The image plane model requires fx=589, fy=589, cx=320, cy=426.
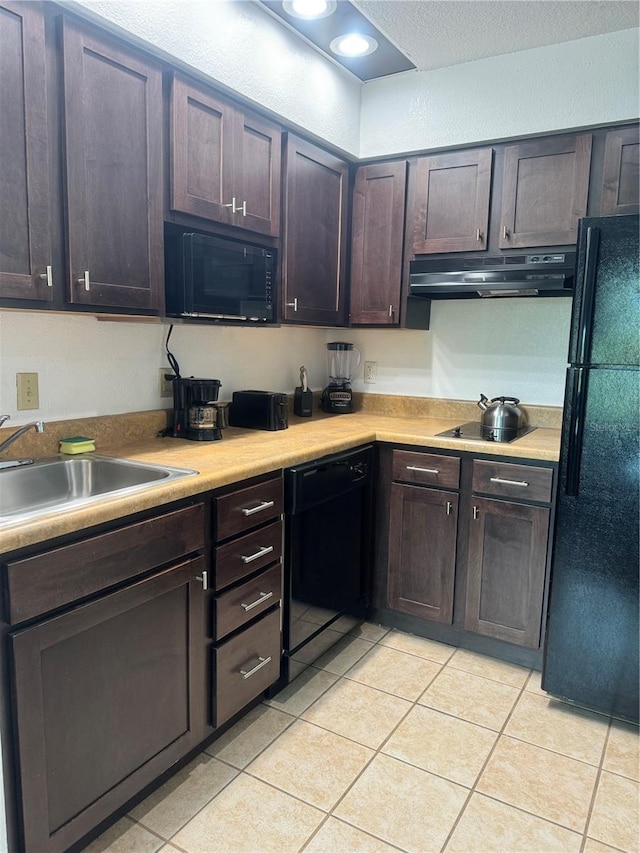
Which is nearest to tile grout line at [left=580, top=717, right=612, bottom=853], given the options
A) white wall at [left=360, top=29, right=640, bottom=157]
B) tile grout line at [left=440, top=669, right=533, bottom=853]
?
tile grout line at [left=440, top=669, right=533, bottom=853]

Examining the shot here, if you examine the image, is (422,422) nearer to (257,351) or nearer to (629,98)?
(257,351)

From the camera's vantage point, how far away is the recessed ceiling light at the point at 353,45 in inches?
95.7

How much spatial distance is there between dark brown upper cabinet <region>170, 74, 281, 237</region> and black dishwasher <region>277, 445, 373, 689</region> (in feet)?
3.19

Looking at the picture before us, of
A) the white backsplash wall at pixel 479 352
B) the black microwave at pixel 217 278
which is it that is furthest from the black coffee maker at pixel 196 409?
the white backsplash wall at pixel 479 352

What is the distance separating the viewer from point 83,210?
165cm

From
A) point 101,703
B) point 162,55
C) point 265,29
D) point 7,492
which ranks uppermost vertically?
point 265,29

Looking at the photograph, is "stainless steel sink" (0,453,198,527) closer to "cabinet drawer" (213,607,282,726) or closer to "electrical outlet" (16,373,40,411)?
"electrical outlet" (16,373,40,411)

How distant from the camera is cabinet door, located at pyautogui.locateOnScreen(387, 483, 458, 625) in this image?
250cm

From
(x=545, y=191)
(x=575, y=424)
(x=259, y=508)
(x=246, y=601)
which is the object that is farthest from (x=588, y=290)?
(x=246, y=601)

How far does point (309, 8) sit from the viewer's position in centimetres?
217

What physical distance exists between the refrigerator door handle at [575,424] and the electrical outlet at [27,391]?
69.9 inches

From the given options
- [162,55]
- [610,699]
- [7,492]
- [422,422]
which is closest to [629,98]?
[422,422]

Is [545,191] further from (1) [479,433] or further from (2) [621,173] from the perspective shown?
(1) [479,433]

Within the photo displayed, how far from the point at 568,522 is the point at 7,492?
1.83 metres
